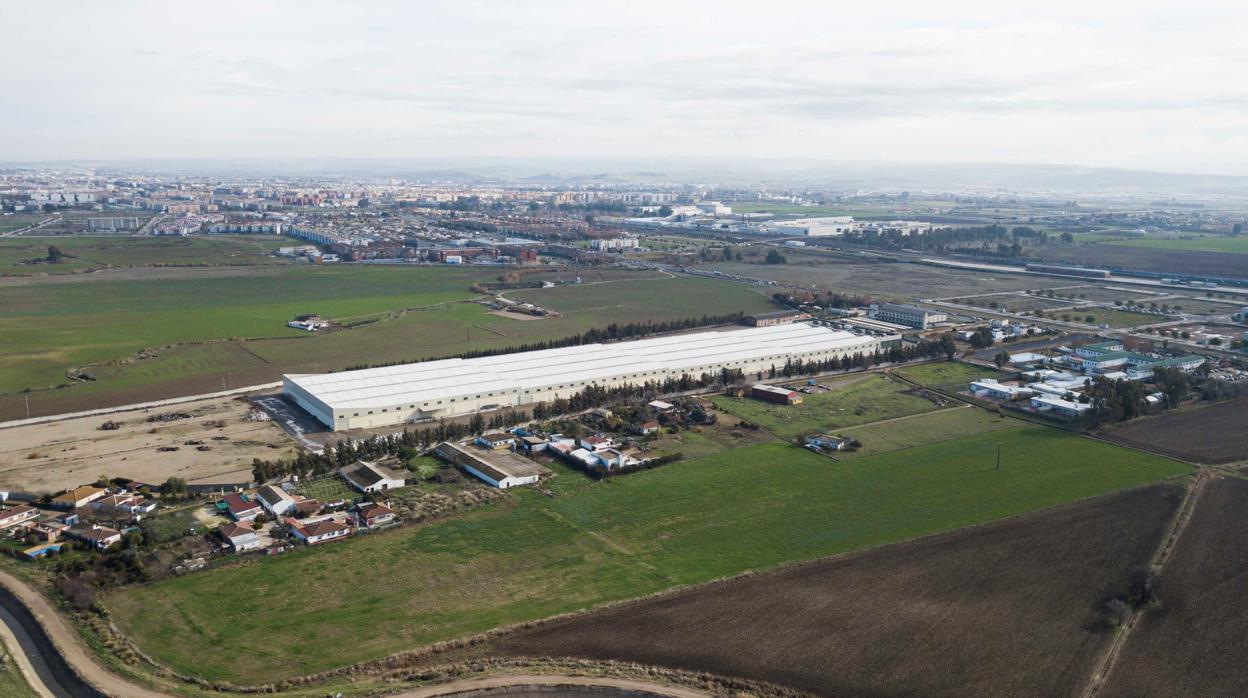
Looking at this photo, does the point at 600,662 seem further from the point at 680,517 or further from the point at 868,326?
the point at 868,326

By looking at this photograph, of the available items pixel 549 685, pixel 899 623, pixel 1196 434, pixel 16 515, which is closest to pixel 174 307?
pixel 16 515

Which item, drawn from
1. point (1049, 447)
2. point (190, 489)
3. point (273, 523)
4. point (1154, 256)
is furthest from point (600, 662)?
point (1154, 256)

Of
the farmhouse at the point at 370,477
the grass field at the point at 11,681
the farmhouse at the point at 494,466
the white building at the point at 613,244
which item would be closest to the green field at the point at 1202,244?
the white building at the point at 613,244

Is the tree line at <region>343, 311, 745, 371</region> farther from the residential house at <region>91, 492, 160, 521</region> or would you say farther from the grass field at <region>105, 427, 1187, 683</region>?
the grass field at <region>105, 427, 1187, 683</region>

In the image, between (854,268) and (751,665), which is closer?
(751,665)

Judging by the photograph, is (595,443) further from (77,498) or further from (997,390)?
(997,390)
